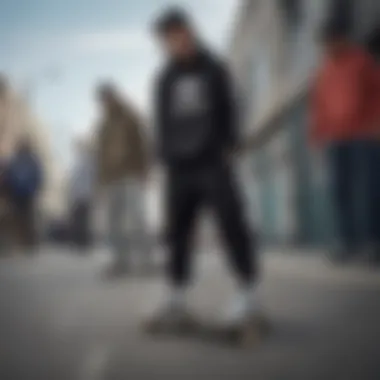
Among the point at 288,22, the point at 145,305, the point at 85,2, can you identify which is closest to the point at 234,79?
the point at 288,22

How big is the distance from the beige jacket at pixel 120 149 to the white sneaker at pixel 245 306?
→ 26cm

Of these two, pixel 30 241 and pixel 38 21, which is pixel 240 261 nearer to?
pixel 30 241

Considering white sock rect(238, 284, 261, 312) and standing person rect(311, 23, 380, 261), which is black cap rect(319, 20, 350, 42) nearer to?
standing person rect(311, 23, 380, 261)

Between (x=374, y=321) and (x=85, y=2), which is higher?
(x=85, y=2)

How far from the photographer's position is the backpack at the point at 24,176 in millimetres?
1331

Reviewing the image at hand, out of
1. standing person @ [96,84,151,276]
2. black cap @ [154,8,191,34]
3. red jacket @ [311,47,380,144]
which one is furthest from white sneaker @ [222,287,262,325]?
black cap @ [154,8,191,34]

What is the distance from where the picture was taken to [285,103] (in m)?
1.35

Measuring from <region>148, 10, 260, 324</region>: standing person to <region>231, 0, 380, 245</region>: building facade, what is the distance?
0.04 metres

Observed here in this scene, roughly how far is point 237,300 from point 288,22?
48cm

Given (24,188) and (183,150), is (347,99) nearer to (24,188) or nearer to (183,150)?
(183,150)

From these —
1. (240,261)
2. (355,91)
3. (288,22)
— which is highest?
(288,22)

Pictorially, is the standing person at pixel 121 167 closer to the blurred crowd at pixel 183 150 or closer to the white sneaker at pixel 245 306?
the blurred crowd at pixel 183 150

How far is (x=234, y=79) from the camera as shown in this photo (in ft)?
4.29

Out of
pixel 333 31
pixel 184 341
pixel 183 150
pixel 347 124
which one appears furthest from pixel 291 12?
pixel 184 341
